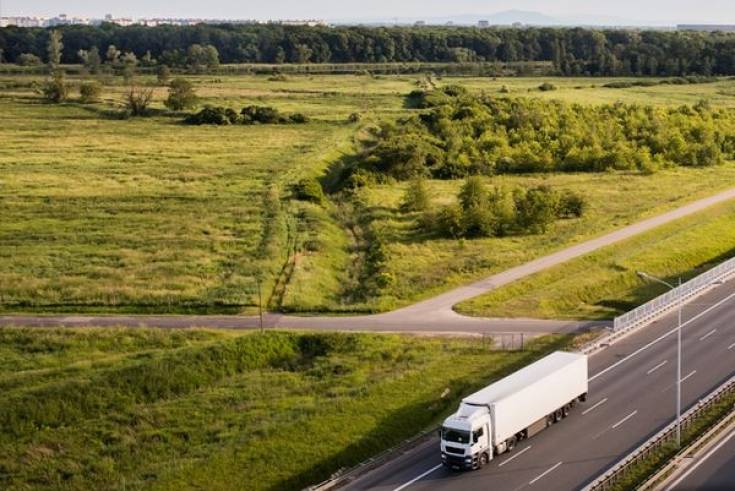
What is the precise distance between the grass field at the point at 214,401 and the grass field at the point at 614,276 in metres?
6.99

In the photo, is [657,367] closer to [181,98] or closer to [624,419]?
[624,419]

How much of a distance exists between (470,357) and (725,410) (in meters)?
13.9

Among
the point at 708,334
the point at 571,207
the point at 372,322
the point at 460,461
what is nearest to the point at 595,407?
the point at 460,461

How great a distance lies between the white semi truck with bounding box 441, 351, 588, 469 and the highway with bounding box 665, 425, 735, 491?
6.35m

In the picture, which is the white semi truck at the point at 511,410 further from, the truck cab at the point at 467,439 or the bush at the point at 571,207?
the bush at the point at 571,207

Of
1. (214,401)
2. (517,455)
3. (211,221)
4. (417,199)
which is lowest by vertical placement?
(214,401)

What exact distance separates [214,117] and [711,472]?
376 ft

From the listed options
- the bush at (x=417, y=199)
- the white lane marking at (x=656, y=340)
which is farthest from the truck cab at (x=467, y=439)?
the bush at (x=417, y=199)

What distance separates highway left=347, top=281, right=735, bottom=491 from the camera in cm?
3675

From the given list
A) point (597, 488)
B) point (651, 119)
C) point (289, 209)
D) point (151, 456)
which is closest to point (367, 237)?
point (289, 209)

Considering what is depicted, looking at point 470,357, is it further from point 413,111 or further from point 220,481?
A: point 413,111

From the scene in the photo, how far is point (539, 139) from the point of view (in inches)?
4877

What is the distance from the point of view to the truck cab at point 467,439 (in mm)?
36594

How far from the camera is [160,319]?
58.1 m
